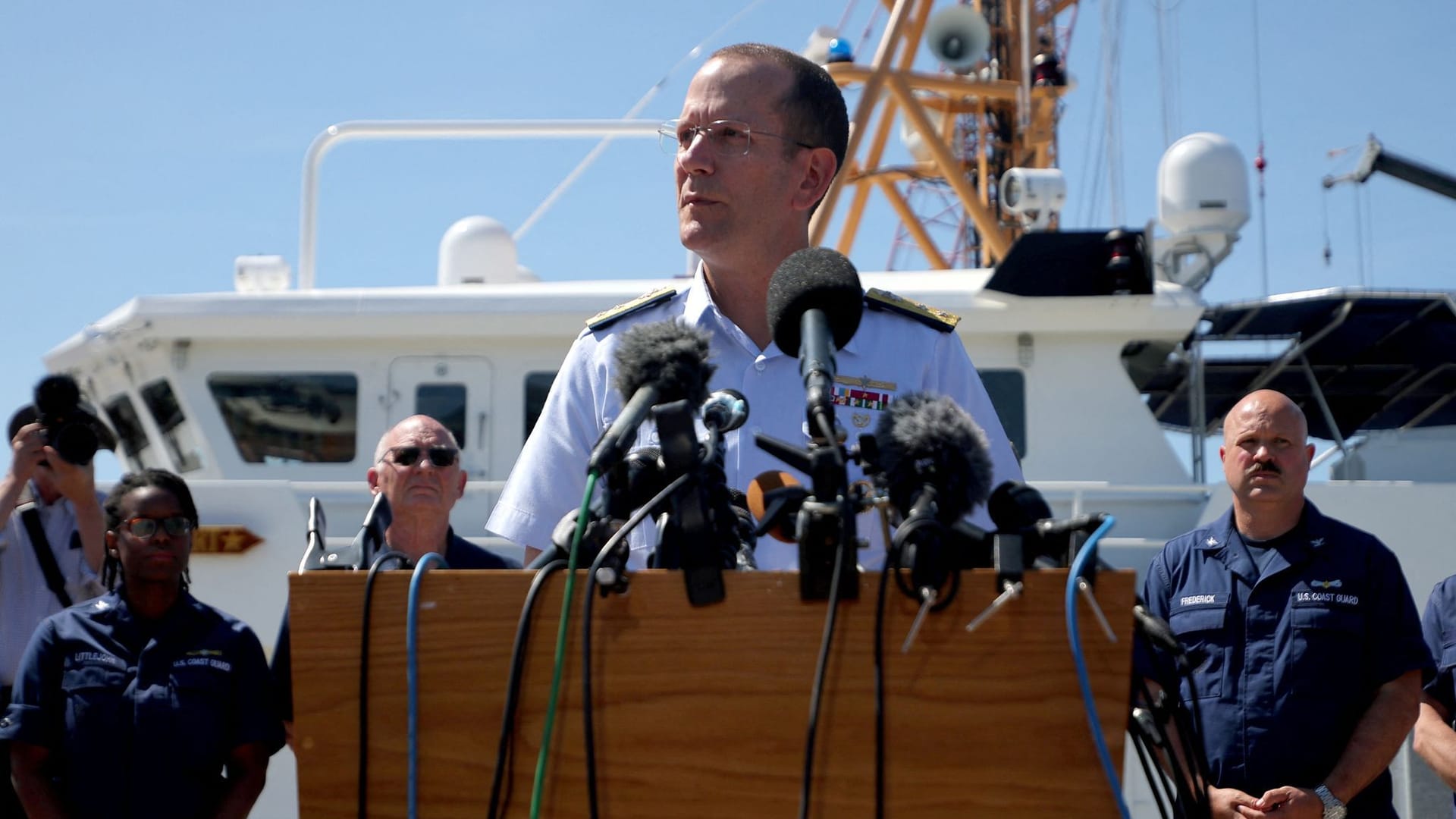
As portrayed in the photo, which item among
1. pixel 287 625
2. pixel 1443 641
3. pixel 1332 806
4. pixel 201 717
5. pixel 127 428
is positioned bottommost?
pixel 1332 806

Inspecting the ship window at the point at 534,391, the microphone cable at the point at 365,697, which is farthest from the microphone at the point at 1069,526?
the ship window at the point at 534,391

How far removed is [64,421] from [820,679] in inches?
146

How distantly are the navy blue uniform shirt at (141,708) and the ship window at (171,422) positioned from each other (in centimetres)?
422

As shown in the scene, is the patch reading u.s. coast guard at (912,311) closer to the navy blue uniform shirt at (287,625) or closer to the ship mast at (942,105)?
the navy blue uniform shirt at (287,625)

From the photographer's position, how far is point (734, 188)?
2225 mm

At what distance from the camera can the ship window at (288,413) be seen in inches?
280

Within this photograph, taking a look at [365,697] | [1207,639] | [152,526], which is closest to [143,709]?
Result: [152,526]

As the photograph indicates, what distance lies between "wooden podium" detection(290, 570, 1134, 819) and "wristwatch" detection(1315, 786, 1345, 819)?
2.41 meters

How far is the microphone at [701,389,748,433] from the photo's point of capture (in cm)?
163

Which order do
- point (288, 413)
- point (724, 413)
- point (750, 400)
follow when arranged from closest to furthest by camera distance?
1. point (724, 413)
2. point (750, 400)
3. point (288, 413)

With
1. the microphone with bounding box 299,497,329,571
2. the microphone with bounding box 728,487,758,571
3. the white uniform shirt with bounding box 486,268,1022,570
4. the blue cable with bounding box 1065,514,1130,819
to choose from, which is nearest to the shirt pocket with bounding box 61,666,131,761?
the microphone with bounding box 299,497,329,571

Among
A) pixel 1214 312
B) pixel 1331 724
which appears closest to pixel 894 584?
pixel 1331 724

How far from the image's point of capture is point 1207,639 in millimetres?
3830

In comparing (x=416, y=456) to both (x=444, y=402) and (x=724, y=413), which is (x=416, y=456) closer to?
(x=724, y=413)
